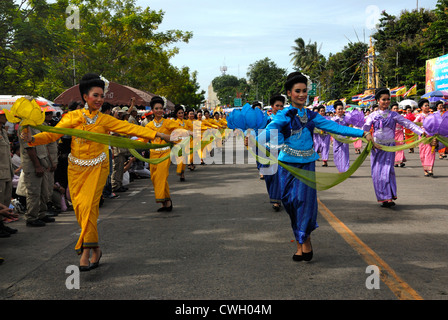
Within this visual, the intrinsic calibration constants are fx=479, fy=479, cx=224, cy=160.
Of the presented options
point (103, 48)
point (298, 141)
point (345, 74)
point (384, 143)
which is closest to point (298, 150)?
point (298, 141)

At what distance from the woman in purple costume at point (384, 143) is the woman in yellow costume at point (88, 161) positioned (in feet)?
16.2

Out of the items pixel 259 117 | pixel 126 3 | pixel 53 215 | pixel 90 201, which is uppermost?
pixel 126 3

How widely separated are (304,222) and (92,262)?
A: 2.46 metres

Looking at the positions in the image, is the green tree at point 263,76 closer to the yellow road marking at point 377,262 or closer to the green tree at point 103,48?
the green tree at point 103,48

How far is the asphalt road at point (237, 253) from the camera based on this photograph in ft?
14.8

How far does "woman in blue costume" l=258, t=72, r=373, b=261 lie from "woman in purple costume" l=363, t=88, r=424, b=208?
327 centimetres

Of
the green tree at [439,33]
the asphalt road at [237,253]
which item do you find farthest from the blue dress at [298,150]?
the green tree at [439,33]

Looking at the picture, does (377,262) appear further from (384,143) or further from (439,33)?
(439,33)

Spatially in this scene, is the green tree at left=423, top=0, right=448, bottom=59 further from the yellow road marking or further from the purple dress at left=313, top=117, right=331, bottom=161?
the yellow road marking

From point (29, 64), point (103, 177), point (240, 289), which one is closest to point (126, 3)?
point (29, 64)

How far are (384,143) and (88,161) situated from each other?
585cm

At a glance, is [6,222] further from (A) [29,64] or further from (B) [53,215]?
(A) [29,64]

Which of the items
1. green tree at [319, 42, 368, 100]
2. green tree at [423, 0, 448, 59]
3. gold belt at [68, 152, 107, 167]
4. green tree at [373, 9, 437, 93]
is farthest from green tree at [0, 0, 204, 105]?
green tree at [319, 42, 368, 100]
